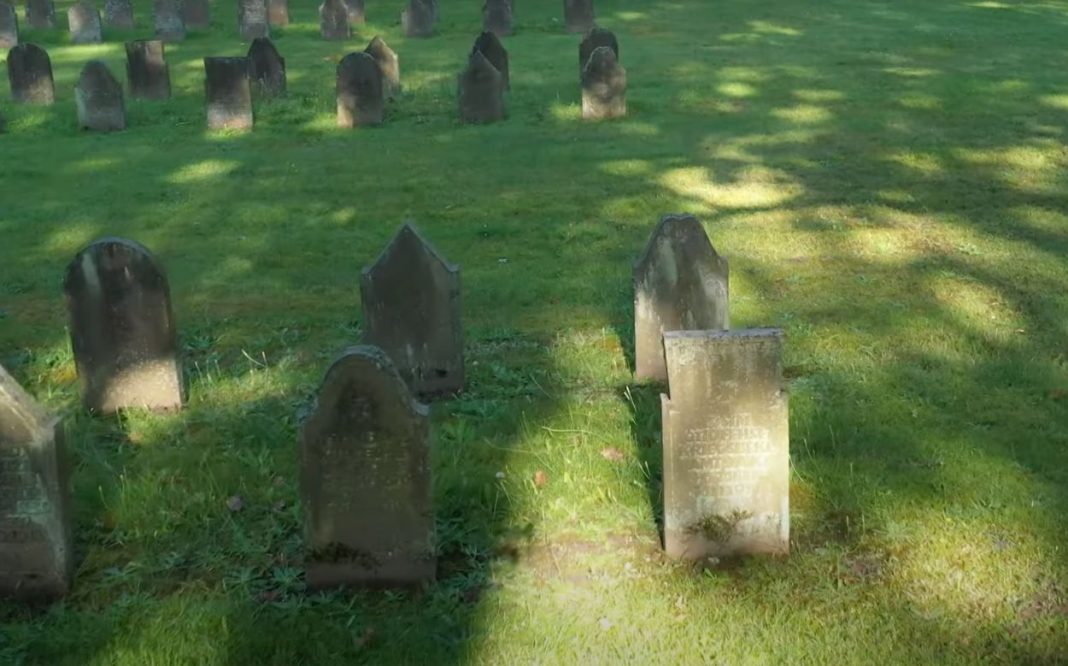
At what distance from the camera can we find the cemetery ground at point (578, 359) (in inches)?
210

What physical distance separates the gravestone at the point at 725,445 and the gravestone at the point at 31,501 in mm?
2678

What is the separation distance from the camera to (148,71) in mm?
20297

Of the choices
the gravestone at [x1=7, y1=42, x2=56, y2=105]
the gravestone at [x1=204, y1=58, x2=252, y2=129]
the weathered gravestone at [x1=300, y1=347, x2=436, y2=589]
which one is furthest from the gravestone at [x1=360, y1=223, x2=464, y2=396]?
the gravestone at [x1=7, y1=42, x2=56, y2=105]

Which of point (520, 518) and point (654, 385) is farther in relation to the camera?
point (654, 385)

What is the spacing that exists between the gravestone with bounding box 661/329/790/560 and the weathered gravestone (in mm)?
1116

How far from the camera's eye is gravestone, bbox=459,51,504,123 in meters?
17.9

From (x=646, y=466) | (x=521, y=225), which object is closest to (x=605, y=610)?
(x=646, y=466)

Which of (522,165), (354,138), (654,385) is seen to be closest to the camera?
(654,385)

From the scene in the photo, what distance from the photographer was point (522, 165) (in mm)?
15492

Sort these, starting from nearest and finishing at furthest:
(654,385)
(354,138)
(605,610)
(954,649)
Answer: (954,649), (605,610), (654,385), (354,138)

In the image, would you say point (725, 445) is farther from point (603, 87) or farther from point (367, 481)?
point (603, 87)

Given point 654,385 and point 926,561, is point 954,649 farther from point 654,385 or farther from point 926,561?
point 654,385

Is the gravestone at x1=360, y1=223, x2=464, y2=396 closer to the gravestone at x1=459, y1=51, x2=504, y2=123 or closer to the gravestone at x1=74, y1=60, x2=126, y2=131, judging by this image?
the gravestone at x1=459, y1=51, x2=504, y2=123

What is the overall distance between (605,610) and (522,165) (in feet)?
34.8
